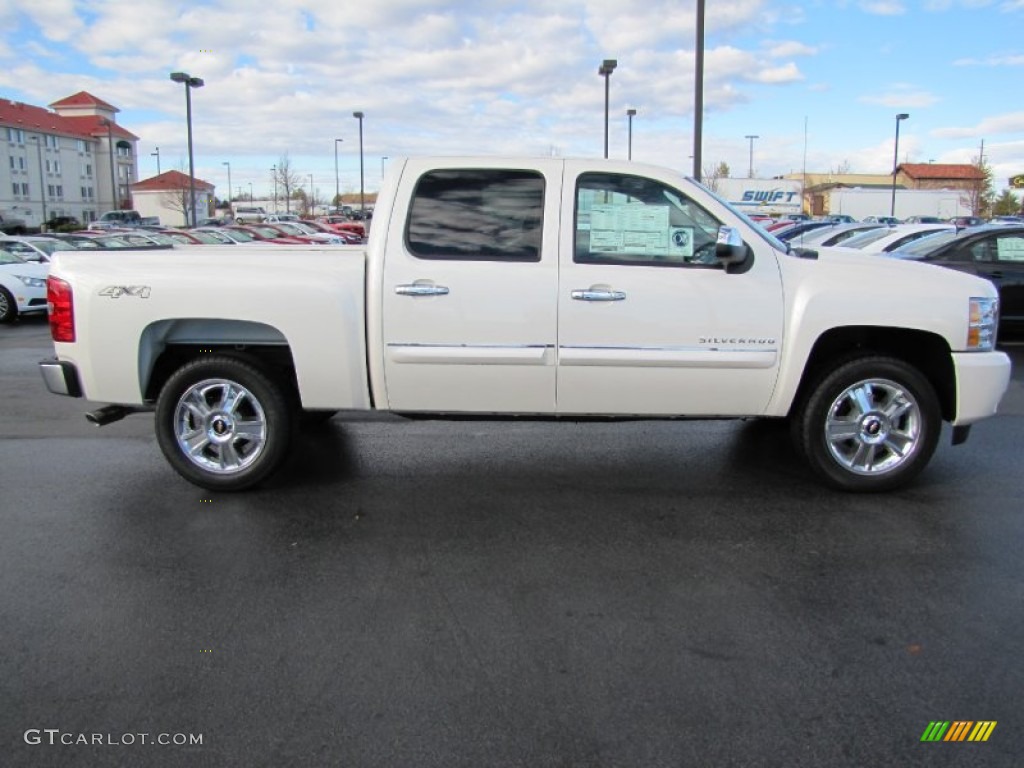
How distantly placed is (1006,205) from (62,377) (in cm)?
8715

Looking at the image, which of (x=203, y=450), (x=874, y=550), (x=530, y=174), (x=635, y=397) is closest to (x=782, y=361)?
(x=635, y=397)

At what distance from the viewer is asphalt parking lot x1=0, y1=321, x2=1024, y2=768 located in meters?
2.80

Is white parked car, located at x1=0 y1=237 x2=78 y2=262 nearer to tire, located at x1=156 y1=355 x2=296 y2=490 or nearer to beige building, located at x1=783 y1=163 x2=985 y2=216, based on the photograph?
tire, located at x1=156 y1=355 x2=296 y2=490

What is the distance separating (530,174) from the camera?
5.01 m

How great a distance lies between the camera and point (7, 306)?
15.0m

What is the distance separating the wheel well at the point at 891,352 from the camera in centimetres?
505

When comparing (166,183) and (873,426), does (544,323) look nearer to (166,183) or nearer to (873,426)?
(873,426)

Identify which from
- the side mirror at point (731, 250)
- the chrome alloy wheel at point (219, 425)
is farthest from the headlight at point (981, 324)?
the chrome alloy wheel at point (219, 425)

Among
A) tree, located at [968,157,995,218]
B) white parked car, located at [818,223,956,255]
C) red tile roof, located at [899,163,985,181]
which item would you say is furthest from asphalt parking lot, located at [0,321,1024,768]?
red tile roof, located at [899,163,985,181]

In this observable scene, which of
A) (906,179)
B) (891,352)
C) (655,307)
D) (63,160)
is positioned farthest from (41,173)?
(906,179)

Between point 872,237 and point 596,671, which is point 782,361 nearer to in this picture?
point 596,671

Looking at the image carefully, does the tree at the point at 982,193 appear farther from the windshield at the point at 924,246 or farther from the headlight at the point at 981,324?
the headlight at the point at 981,324

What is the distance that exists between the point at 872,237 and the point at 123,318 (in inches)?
569

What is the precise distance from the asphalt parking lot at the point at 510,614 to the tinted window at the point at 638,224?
1.45m
